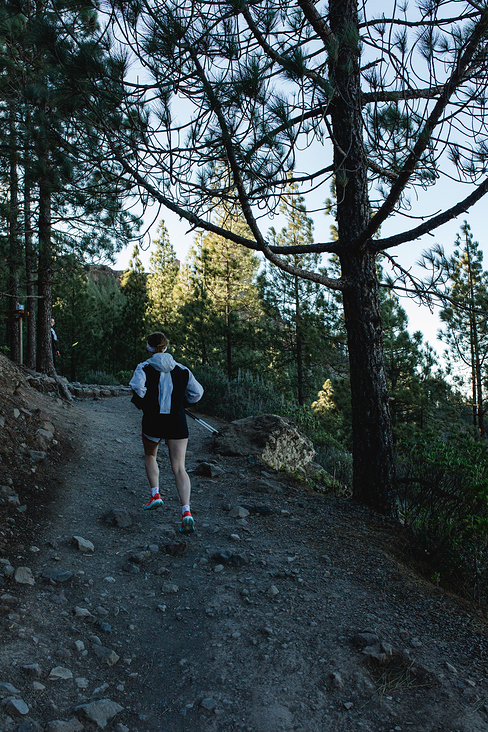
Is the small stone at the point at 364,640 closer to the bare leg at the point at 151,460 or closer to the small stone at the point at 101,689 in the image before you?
the small stone at the point at 101,689

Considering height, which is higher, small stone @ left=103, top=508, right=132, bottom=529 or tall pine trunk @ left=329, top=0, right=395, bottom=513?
tall pine trunk @ left=329, top=0, right=395, bottom=513

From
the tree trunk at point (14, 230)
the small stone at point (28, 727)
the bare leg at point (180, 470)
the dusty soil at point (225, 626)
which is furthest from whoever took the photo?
the tree trunk at point (14, 230)

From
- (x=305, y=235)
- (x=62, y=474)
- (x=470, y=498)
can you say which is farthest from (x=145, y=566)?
(x=305, y=235)

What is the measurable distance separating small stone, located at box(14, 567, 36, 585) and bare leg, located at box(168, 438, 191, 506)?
1407 millimetres

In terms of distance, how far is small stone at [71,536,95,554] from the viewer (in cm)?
380

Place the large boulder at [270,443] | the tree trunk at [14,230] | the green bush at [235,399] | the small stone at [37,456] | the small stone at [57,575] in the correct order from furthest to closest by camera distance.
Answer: the green bush at [235,399] < the tree trunk at [14,230] < the large boulder at [270,443] < the small stone at [37,456] < the small stone at [57,575]

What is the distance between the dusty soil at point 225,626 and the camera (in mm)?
2332

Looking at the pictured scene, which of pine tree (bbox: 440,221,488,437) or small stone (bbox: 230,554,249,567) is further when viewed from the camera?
pine tree (bbox: 440,221,488,437)

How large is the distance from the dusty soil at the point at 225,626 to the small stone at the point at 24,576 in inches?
0.7

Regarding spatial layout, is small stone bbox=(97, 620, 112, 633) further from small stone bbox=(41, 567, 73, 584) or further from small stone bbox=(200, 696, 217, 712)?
small stone bbox=(200, 696, 217, 712)

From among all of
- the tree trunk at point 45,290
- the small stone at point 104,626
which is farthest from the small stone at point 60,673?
the tree trunk at point 45,290

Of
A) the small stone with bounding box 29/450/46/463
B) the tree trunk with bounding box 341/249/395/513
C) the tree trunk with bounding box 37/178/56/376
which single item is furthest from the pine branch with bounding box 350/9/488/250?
the tree trunk with bounding box 37/178/56/376

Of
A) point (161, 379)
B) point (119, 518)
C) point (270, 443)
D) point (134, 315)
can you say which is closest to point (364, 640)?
point (119, 518)

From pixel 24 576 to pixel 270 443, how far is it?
14.6 ft
